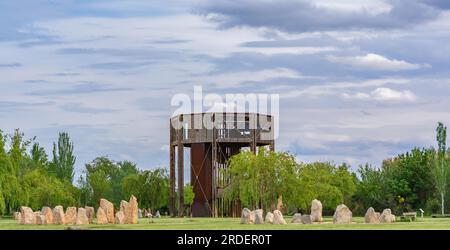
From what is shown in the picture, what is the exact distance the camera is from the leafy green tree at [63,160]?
83812 mm

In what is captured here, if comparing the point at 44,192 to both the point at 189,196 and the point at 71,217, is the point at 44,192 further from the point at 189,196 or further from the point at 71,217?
the point at 71,217

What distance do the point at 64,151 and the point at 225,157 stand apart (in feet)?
58.4

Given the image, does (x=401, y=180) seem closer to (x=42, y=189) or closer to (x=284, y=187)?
(x=284, y=187)

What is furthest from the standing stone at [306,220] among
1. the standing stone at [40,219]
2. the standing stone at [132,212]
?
the standing stone at [40,219]

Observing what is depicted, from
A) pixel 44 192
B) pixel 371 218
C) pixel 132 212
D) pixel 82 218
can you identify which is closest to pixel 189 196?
pixel 44 192

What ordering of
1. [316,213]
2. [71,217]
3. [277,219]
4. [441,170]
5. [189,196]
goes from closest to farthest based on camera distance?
1. [277,219]
2. [316,213]
3. [71,217]
4. [441,170]
5. [189,196]

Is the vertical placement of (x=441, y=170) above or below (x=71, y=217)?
above

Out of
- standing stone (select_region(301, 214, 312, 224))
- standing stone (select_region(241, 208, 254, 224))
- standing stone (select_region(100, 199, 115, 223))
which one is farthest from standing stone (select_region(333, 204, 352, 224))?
standing stone (select_region(100, 199, 115, 223))

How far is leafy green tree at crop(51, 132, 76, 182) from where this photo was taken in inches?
3300

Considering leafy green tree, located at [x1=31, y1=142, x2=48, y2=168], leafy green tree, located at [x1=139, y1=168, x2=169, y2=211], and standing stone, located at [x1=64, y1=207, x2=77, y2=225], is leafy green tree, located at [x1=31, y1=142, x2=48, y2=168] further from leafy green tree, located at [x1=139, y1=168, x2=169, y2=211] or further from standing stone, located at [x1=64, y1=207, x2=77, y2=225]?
standing stone, located at [x1=64, y1=207, x2=77, y2=225]

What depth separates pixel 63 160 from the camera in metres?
84.8
